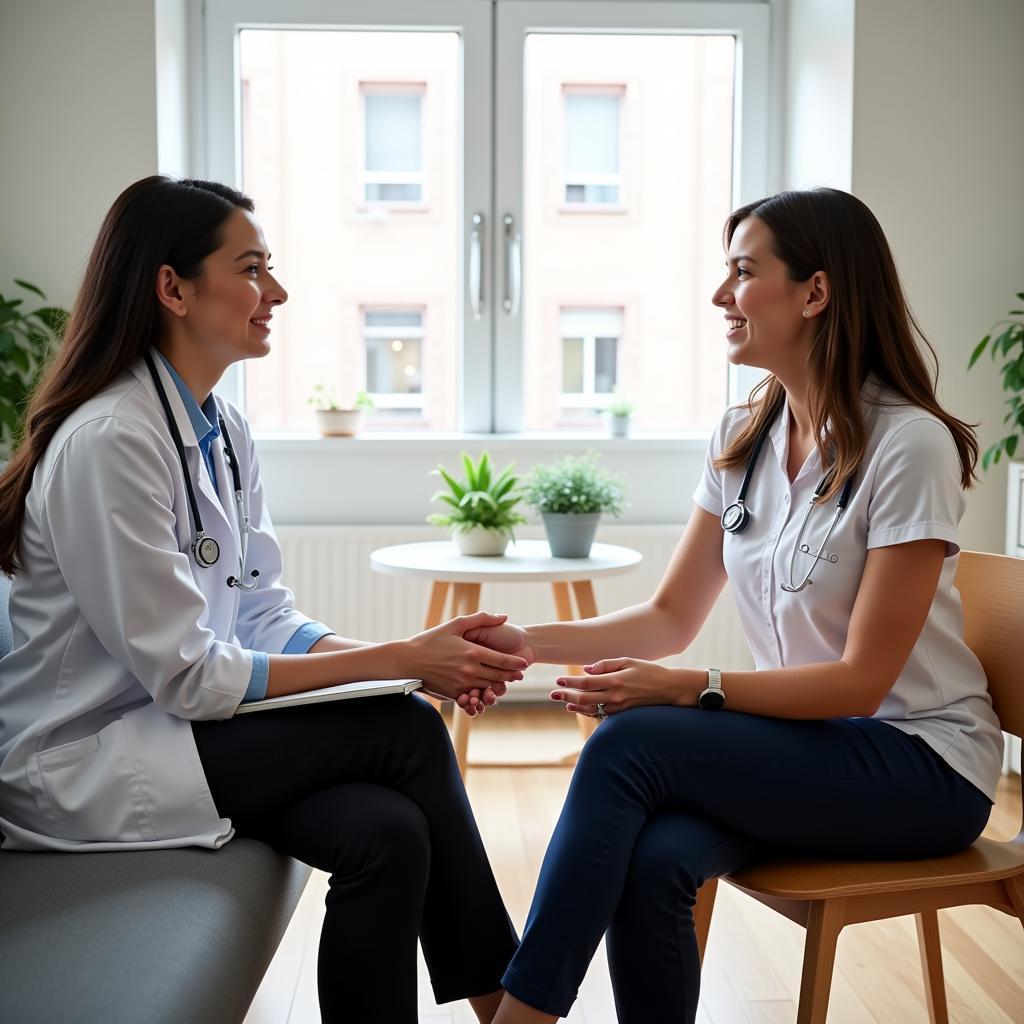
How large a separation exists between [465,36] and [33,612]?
2.80 m

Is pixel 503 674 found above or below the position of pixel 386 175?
below

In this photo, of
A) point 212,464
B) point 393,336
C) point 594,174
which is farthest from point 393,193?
point 212,464

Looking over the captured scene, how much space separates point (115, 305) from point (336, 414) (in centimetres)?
219

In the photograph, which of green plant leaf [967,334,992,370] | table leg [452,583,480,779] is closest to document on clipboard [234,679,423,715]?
table leg [452,583,480,779]

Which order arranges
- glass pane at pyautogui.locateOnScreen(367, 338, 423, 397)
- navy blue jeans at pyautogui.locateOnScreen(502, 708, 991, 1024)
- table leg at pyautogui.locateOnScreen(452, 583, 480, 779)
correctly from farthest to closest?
glass pane at pyautogui.locateOnScreen(367, 338, 423, 397) → table leg at pyautogui.locateOnScreen(452, 583, 480, 779) → navy blue jeans at pyautogui.locateOnScreen(502, 708, 991, 1024)

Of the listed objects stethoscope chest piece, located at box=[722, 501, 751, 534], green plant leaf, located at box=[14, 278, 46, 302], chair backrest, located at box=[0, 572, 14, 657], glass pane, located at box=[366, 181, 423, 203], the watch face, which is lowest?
the watch face

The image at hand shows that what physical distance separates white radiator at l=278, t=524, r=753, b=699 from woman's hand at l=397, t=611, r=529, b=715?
191cm

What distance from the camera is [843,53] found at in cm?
334

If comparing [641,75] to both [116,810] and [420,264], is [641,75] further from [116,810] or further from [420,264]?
[116,810]

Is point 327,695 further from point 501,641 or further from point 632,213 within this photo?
point 632,213

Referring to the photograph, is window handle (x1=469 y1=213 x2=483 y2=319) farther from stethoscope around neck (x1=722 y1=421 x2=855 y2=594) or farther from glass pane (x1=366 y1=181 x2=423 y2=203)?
stethoscope around neck (x1=722 y1=421 x2=855 y2=594)

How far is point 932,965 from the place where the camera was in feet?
5.62

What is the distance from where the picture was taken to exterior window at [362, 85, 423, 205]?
378 centimetres

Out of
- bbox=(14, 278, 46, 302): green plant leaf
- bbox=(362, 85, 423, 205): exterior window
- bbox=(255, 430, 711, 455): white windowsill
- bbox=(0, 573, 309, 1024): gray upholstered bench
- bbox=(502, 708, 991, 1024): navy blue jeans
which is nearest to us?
bbox=(0, 573, 309, 1024): gray upholstered bench
